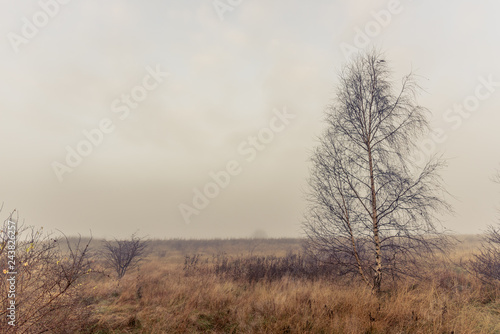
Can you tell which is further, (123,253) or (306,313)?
(123,253)

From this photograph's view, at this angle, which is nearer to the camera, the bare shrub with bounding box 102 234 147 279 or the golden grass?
the golden grass

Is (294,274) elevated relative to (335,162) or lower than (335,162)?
lower

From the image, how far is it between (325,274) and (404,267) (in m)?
3.40

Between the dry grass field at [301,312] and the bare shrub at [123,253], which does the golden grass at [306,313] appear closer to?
the dry grass field at [301,312]

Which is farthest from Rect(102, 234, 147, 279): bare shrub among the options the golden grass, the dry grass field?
the golden grass

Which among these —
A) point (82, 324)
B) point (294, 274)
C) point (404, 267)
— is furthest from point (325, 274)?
point (82, 324)

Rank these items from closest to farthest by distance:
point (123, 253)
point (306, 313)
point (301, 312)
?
point (306, 313), point (301, 312), point (123, 253)

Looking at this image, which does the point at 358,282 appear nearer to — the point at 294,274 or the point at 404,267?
the point at 404,267

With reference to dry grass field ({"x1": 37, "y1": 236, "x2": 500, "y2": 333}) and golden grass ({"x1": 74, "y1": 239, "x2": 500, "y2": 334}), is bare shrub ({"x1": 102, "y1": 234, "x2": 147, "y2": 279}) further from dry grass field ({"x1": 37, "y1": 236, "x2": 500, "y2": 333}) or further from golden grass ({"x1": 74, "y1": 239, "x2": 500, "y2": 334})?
golden grass ({"x1": 74, "y1": 239, "x2": 500, "y2": 334})

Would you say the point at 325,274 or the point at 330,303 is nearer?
the point at 330,303

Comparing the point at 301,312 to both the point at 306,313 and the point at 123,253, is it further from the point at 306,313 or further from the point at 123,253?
the point at 123,253

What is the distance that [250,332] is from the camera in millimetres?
4195

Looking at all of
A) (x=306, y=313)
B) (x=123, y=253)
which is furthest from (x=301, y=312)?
(x=123, y=253)

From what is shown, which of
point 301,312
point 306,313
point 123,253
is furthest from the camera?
point 123,253
